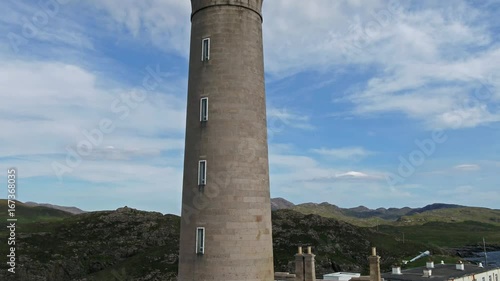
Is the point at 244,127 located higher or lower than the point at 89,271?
higher

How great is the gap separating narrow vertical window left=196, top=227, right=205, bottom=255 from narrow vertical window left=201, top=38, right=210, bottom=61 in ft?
29.1

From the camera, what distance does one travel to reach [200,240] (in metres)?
19.6

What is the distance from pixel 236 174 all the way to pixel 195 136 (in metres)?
3.03

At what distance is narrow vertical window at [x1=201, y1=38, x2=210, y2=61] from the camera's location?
21.1 meters

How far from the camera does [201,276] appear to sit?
19.3m

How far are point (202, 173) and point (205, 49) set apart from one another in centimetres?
661

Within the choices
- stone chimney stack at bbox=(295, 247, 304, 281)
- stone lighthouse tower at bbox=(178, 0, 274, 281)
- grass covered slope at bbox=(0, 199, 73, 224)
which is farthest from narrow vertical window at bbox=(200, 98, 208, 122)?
grass covered slope at bbox=(0, 199, 73, 224)

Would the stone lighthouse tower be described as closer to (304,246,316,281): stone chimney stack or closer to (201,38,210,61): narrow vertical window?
(201,38,210,61): narrow vertical window

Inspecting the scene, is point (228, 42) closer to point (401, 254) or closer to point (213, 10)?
point (213, 10)

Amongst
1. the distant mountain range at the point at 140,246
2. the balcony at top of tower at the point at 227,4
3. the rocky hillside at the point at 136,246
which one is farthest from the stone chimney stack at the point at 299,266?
the rocky hillside at the point at 136,246

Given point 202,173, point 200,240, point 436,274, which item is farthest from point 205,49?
point 436,274

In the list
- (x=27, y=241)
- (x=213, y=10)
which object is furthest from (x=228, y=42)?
(x=27, y=241)

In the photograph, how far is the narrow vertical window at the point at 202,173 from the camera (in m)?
20.1

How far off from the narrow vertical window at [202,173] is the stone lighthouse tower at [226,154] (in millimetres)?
51
